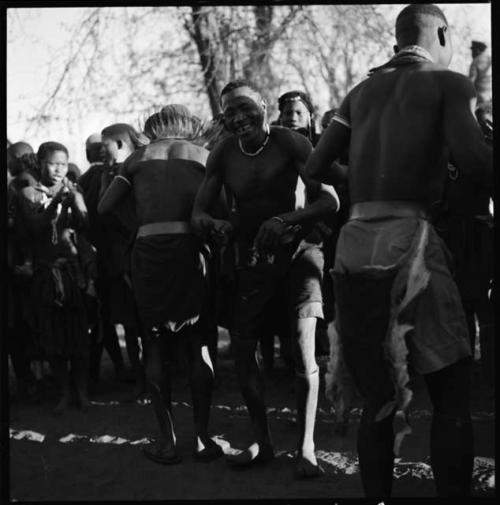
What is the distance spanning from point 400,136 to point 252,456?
2.08 metres

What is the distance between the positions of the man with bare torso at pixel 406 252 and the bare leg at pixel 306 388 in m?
0.96

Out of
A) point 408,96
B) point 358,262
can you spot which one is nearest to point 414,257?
point 358,262

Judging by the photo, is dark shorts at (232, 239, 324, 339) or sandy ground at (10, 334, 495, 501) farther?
dark shorts at (232, 239, 324, 339)

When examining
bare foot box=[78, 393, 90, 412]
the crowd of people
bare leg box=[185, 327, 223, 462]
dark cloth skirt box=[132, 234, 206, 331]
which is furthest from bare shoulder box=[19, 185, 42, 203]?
bare leg box=[185, 327, 223, 462]

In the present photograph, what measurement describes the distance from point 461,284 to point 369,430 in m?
2.55

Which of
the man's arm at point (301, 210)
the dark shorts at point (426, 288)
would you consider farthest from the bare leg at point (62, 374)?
the dark shorts at point (426, 288)

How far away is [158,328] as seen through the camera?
4820mm

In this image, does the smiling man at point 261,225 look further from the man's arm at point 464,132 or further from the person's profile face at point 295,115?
the person's profile face at point 295,115

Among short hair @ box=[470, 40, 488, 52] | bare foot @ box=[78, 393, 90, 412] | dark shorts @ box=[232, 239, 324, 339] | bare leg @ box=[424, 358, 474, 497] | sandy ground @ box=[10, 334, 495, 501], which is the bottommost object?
sandy ground @ box=[10, 334, 495, 501]

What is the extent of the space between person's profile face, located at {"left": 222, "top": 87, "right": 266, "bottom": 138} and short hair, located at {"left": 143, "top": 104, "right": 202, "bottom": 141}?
2.16 feet

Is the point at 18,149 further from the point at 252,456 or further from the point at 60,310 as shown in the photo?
the point at 252,456

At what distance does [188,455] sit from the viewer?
488 centimetres

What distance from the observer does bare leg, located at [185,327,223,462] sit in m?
4.79

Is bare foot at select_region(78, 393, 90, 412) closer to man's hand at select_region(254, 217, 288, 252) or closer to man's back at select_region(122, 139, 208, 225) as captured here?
man's back at select_region(122, 139, 208, 225)
